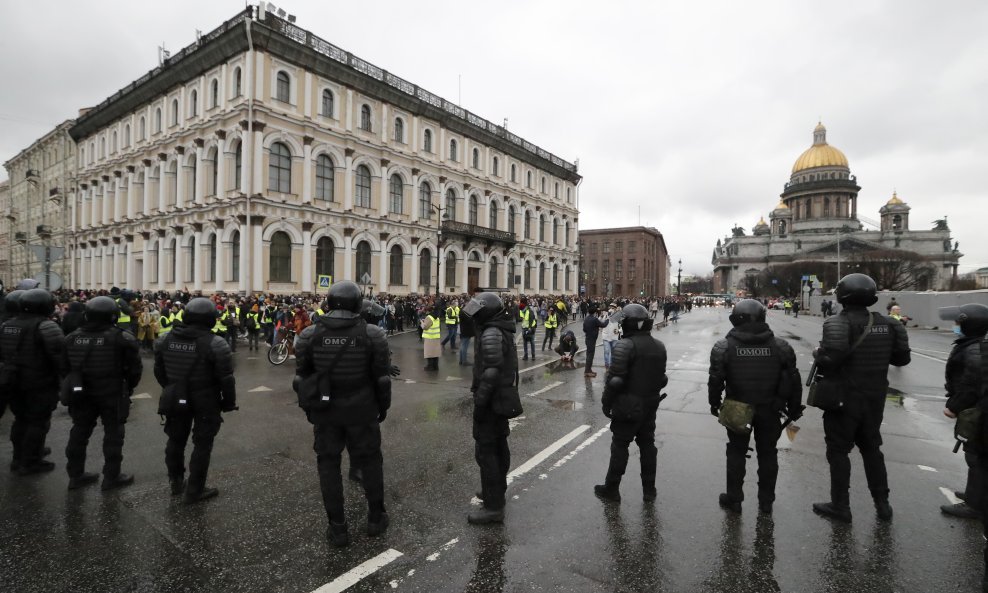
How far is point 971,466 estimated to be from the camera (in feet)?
12.4

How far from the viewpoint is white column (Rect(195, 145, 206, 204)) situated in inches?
1092

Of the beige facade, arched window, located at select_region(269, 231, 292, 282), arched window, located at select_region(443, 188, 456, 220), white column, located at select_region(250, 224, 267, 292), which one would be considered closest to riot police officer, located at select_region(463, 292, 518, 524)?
white column, located at select_region(250, 224, 267, 292)

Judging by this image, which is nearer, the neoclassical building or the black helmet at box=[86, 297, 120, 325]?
the black helmet at box=[86, 297, 120, 325]

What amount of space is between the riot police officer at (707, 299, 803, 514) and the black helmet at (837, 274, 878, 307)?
2.38ft

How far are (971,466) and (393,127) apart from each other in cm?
3410

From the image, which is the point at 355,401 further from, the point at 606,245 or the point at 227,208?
the point at 606,245

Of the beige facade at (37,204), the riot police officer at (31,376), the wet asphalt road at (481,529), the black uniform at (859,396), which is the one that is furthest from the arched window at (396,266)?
the black uniform at (859,396)

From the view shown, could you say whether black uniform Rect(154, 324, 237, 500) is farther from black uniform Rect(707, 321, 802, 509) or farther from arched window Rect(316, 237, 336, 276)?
arched window Rect(316, 237, 336, 276)

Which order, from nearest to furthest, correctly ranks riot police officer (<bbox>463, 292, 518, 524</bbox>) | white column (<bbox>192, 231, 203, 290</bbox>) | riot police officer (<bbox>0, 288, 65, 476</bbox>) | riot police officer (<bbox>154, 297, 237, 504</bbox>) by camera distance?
riot police officer (<bbox>463, 292, 518, 524</bbox>) < riot police officer (<bbox>154, 297, 237, 504</bbox>) < riot police officer (<bbox>0, 288, 65, 476</bbox>) < white column (<bbox>192, 231, 203, 290</bbox>)

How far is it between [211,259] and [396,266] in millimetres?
11393

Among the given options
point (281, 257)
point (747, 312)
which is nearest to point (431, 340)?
point (747, 312)

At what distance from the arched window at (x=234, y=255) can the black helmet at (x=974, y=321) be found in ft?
94.7

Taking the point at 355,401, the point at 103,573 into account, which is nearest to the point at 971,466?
the point at 355,401

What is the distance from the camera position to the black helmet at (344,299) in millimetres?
3877
